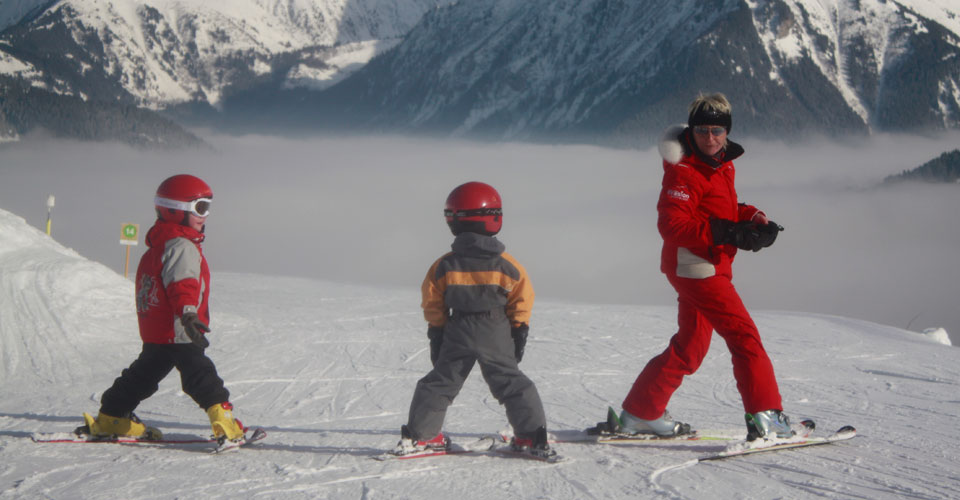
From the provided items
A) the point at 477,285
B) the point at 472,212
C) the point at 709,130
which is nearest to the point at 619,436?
the point at 477,285

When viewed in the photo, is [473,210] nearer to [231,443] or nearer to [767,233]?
[767,233]

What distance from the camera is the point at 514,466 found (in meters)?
3.74

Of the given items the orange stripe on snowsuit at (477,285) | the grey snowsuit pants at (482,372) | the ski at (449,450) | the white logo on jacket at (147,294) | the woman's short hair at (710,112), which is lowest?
the ski at (449,450)

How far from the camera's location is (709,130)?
386 cm

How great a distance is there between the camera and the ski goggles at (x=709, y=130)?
152 inches

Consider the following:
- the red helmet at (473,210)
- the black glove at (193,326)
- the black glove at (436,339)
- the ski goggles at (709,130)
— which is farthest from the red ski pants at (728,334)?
the black glove at (193,326)

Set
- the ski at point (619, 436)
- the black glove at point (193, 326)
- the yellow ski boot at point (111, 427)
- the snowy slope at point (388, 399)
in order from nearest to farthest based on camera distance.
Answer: the snowy slope at point (388, 399), the black glove at point (193, 326), the ski at point (619, 436), the yellow ski boot at point (111, 427)

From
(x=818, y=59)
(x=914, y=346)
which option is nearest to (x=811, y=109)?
(x=818, y=59)

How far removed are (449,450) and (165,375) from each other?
149 cm

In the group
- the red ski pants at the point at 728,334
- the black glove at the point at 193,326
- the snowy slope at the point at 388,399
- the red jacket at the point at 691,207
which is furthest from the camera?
the black glove at the point at 193,326

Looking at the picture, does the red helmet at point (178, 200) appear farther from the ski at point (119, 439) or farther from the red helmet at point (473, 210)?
the red helmet at point (473, 210)

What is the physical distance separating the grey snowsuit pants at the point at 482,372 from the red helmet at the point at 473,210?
40 centimetres

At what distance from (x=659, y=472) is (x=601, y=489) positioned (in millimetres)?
351

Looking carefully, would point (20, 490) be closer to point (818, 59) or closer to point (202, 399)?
point (202, 399)
